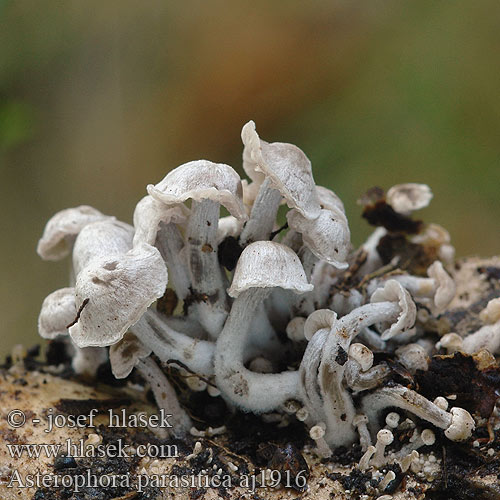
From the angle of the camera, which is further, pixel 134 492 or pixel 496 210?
pixel 496 210

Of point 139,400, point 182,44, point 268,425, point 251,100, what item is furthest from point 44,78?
point 268,425

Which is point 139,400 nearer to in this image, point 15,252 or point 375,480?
point 375,480

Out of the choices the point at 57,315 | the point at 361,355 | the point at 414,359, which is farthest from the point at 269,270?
the point at 57,315

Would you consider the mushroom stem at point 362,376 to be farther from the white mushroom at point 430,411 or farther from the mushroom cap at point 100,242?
the mushroom cap at point 100,242

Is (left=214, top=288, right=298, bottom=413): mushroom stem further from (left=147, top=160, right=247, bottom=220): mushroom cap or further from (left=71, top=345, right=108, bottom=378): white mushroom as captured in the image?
(left=71, top=345, right=108, bottom=378): white mushroom

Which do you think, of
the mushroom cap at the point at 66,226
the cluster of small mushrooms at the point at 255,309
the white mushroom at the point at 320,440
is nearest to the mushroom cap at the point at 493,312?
the cluster of small mushrooms at the point at 255,309

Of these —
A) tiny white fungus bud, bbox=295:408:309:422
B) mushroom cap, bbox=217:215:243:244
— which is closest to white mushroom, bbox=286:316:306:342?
tiny white fungus bud, bbox=295:408:309:422
